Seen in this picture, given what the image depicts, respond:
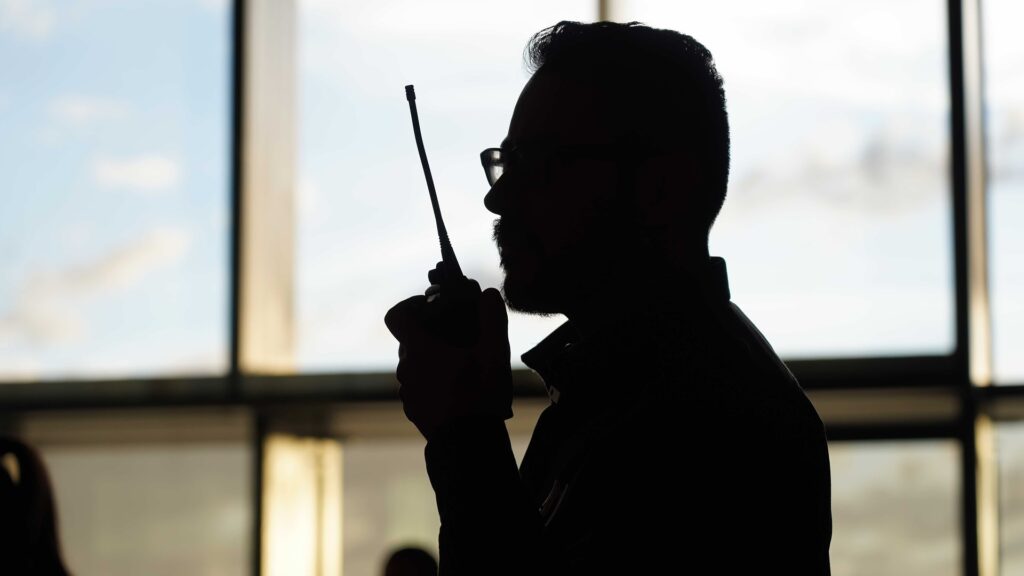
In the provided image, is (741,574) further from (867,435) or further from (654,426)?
(867,435)

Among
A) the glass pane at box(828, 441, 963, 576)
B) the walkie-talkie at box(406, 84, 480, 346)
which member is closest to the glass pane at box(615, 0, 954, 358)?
the glass pane at box(828, 441, 963, 576)

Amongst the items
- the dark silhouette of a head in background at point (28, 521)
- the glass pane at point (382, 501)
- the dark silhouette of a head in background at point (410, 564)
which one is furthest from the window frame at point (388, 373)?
the dark silhouette of a head in background at point (28, 521)

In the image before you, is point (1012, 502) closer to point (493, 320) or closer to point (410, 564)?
point (410, 564)

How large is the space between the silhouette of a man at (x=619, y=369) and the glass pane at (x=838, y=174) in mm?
3468

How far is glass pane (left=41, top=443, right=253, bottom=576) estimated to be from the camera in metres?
4.93

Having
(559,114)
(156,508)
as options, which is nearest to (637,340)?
(559,114)

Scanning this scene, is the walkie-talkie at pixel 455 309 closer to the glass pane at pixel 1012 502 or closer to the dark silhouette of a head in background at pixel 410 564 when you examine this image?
the dark silhouette of a head in background at pixel 410 564

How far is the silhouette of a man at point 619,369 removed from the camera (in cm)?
89

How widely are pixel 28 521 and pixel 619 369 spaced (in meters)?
1.14

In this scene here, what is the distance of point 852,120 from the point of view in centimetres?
471

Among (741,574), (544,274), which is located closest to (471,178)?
(544,274)

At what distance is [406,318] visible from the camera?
1.00 metres

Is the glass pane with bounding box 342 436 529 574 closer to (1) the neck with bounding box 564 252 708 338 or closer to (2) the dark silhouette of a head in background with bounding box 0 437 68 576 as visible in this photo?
(2) the dark silhouette of a head in background with bounding box 0 437 68 576

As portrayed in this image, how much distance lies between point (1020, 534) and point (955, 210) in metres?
1.17
